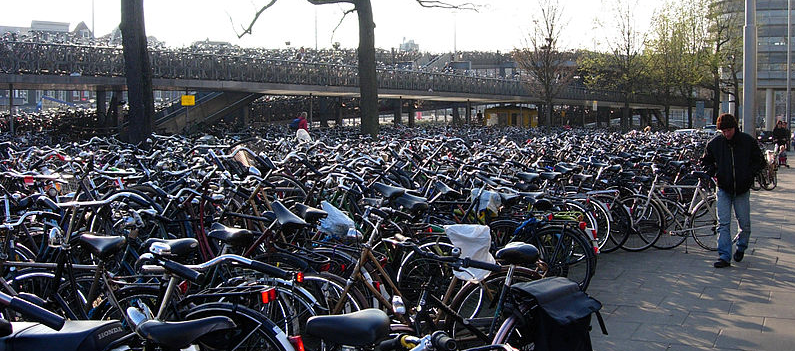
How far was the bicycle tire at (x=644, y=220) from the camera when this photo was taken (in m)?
7.43

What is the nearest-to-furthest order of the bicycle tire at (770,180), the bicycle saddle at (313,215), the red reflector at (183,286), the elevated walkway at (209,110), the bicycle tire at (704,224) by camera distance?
the red reflector at (183,286), the bicycle saddle at (313,215), the bicycle tire at (704,224), the bicycle tire at (770,180), the elevated walkway at (209,110)

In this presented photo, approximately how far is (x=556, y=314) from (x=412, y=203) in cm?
219

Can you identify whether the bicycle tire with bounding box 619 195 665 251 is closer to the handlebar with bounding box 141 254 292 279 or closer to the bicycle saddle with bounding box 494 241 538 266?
the bicycle saddle with bounding box 494 241 538 266

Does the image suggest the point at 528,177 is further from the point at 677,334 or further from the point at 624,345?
the point at 624,345

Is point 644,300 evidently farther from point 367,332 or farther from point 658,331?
point 367,332

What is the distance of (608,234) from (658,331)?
2256mm

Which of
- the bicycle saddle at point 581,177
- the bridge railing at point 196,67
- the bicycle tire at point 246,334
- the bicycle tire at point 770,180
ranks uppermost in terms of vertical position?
the bridge railing at point 196,67

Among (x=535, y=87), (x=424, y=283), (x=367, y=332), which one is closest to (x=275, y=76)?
(x=535, y=87)

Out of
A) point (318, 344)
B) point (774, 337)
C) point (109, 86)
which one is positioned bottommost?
point (774, 337)

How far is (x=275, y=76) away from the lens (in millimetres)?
25375

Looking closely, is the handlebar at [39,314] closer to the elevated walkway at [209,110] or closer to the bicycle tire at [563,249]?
the bicycle tire at [563,249]

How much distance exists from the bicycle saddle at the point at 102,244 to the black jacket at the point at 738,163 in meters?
5.64

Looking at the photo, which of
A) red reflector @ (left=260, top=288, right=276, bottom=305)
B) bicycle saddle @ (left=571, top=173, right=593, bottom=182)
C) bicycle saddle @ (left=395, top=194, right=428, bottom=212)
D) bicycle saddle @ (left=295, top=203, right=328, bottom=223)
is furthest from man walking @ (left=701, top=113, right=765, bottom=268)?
red reflector @ (left=260, top=288, right=276, bottom=305)

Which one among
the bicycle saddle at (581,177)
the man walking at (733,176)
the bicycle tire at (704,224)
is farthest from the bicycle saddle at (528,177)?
the bicycle tire at (704,224)
